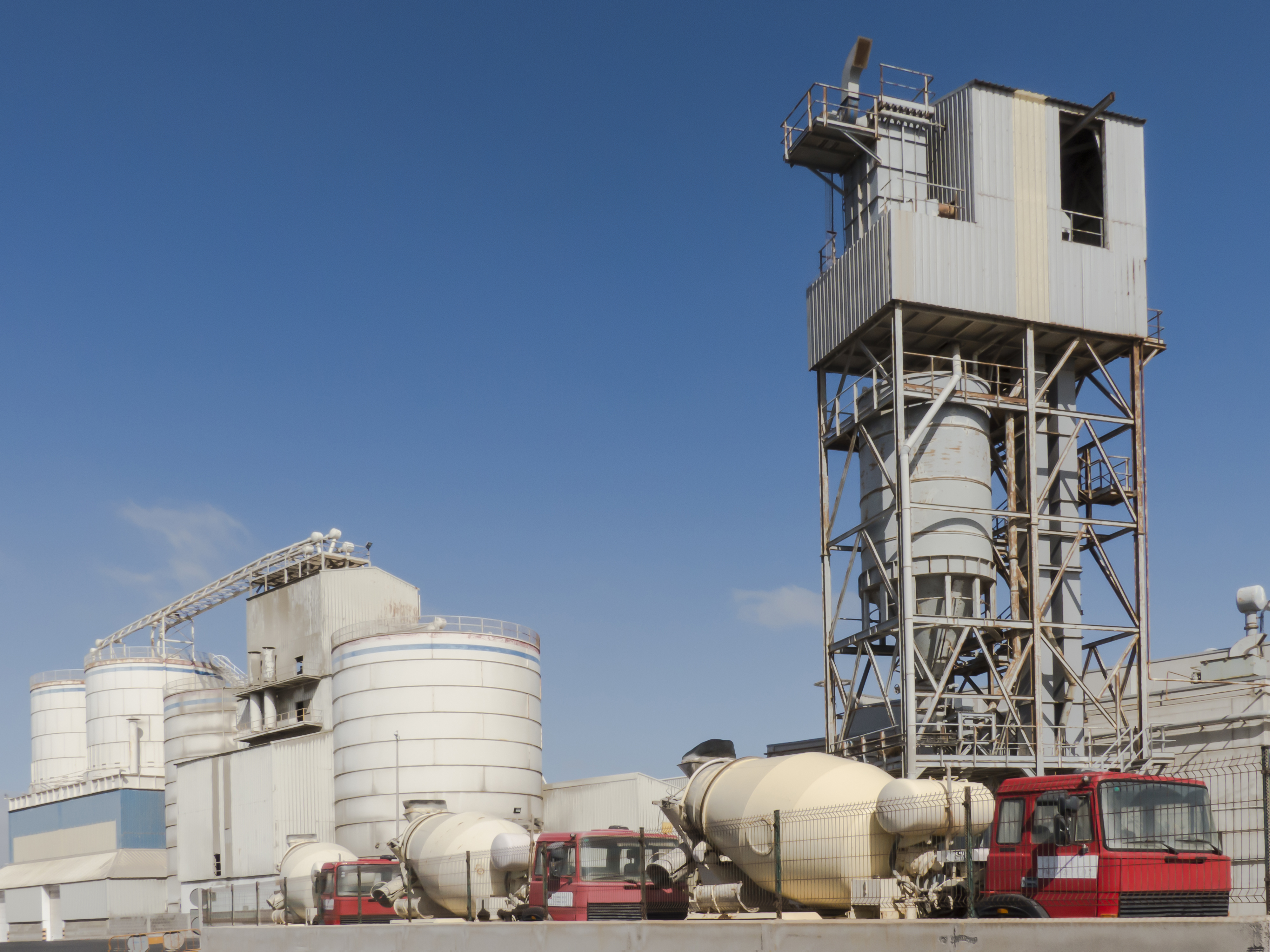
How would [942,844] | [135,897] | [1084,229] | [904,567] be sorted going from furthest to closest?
1. [135,897]
2. [1084,229]
3. [904,567]
4. [942,844]

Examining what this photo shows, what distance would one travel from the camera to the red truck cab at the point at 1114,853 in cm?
1585

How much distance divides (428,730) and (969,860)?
33.6 m

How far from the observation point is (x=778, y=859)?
1784cm

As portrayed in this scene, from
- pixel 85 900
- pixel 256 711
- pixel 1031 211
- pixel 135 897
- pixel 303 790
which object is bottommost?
pixel 85 900

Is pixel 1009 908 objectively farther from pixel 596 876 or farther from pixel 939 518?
pixel 939 518

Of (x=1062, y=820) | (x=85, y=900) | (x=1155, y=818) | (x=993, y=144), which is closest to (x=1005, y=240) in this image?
(x=993, y=144)

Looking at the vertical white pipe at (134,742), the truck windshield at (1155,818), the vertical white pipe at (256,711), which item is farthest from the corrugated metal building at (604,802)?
the vertical white pipe at (134,742)

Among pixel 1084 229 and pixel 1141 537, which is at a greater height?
pixel 1084 229

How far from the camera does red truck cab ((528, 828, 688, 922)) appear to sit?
22969 millimetres

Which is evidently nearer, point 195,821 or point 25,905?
point 195,821

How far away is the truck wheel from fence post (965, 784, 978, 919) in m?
0.14

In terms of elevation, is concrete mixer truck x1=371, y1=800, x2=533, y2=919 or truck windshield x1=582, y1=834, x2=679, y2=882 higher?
truck windshield x1=582, y1=834, x2=679, y2=882

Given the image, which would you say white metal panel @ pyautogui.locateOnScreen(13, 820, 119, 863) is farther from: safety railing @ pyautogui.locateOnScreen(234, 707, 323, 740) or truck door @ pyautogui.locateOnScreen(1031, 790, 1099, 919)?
truck door @ pyautogui.locateOnScreen(1031, 790, 1099, 919)

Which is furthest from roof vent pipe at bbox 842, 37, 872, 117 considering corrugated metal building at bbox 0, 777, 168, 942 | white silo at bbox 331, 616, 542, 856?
corrugated metal building at bbox 0, 777, 168, 942
